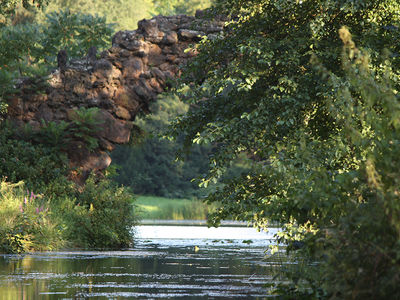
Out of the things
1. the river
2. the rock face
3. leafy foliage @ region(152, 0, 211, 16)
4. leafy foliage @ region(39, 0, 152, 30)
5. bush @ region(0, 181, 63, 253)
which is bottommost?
the river

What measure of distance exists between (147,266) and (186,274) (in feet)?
6.36

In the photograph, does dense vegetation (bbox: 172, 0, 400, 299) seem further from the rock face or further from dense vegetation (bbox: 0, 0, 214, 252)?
the rock face

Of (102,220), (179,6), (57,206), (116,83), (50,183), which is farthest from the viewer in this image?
(179,6)

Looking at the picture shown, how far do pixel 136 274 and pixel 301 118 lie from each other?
15.6ft

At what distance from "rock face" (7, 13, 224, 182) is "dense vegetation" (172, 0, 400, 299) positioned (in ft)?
35.4

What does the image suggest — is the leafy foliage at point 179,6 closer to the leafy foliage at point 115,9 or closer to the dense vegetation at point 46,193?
the leafy foliage at point 115,9

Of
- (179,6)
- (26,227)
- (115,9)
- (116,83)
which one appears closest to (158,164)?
(115,9)

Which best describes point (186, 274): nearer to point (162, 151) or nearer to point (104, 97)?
point (104, 97)

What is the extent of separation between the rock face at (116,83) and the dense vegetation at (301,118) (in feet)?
35.4

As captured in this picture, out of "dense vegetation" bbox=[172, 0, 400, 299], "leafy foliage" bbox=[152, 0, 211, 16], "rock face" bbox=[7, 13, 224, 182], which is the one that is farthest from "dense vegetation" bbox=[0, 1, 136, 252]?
"leafy foliage" bbox=[152, 0, 211, 16]

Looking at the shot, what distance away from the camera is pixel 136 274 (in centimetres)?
1403

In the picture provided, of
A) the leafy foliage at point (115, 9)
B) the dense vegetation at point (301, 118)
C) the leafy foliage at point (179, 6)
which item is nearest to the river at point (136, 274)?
the dense vegetation at point (301, 118)

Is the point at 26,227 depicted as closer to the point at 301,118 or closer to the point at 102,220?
the point at 102,220

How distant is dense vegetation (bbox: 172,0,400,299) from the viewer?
29.7ft
